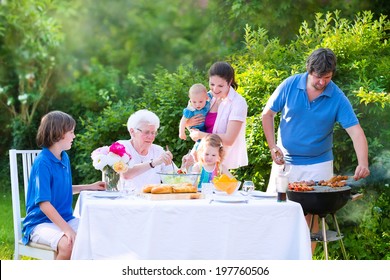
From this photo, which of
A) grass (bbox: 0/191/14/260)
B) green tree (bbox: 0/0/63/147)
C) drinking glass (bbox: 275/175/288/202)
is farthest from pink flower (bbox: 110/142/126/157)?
green tree (bbox: 0/0/63/147)

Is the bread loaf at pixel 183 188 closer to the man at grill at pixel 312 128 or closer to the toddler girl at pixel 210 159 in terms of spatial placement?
the toddler girl at pixel 210 159

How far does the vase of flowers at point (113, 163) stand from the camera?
14.1ft

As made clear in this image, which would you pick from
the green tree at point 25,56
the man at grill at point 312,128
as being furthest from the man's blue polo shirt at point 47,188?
the green tree at point 25,56

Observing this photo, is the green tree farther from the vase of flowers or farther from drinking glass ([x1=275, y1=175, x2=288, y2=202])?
drinking glass ([x1=275, y1=175, x2=288, y2=202])

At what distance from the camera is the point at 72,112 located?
948 centimetres

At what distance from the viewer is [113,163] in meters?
4.31

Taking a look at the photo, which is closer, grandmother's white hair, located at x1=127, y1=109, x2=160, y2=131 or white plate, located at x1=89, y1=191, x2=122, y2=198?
white plate, located at x1=89, y1=191, x2=122, y2=198

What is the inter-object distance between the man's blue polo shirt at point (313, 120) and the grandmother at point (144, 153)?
73 cm

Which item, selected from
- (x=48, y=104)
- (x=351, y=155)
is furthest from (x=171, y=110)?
(x=48, y=104)

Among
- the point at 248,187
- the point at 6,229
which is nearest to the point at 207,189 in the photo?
the point at 248,187

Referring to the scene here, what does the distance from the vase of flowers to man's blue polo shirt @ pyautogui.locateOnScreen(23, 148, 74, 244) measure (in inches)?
6.9

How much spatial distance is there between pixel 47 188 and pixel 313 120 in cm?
155

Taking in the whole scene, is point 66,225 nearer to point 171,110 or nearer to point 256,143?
point 256,143

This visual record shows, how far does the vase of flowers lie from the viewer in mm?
4305
